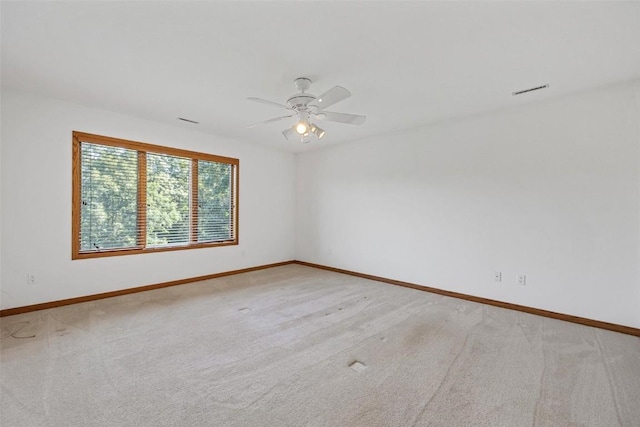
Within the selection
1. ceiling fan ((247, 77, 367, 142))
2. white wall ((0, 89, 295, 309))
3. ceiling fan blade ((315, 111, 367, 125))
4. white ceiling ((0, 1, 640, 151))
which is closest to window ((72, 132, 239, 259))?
white wall ((0, 89, 295, 309))

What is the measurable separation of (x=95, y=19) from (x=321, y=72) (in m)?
1.73

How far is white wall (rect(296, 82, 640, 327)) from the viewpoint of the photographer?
2965 mm

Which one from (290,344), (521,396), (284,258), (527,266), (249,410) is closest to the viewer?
(249,410)

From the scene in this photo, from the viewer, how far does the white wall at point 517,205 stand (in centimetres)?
296

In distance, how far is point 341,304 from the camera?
3707 mm

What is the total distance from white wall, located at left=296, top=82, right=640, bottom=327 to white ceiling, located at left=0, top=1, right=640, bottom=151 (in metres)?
0.45

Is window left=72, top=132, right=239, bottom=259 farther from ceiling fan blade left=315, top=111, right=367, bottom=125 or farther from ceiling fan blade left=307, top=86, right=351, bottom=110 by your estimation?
ceiling fan blade left=307, top=86, right=351, bottom=110

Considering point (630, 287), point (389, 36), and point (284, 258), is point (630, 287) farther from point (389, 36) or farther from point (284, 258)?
point (284, 258)

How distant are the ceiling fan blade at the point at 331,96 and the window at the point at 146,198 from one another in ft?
9.63

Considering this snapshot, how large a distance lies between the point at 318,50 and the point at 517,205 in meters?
3.02

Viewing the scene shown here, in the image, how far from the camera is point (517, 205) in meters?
3.55

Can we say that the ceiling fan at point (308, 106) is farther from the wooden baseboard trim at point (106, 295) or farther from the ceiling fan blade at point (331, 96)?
the wooden baseboard trim at point (106, 295)

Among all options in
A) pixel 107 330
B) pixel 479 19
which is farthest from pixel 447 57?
pixel 107 330

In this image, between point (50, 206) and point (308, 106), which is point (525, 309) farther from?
point (50, 206)
